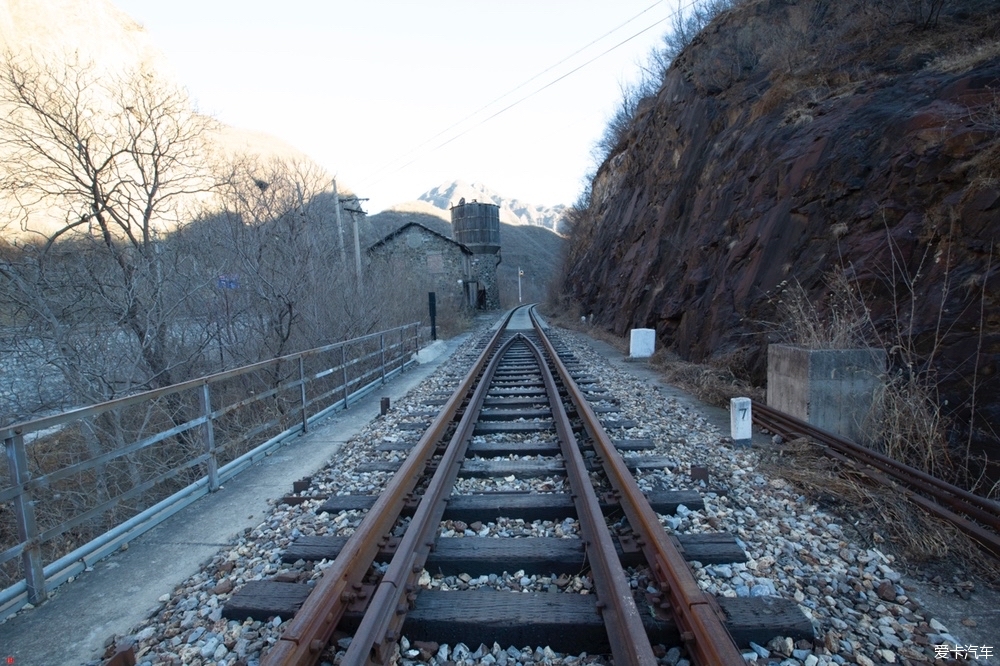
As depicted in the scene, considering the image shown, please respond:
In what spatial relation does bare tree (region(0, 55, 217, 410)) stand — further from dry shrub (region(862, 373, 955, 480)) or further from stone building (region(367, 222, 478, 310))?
stone building (region(367, 222, 478, 310))

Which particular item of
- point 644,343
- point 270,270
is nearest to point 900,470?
point 644,343

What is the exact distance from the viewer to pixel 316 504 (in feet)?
14.6

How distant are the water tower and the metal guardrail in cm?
3675

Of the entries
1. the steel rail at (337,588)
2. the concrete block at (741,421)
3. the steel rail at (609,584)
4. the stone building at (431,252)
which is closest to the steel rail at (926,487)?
the concrete block at (741,421)

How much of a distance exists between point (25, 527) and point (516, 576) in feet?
9.49

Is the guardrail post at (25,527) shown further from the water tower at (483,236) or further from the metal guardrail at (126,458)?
the water tower at (483,236)

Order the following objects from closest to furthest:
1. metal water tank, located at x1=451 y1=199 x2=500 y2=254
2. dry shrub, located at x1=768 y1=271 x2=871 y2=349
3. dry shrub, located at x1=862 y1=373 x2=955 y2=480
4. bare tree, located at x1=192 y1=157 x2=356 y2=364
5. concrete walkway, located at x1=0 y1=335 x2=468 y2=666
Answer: concrete walkway, located at x1=0 y1=335 x2=468 y2=666 < dry shrub, located at x1=862 y1=373 x2=955 y2=480 < dry shrub, located at x1=768 y1=271 x2=871 y2=349 < bare tree, located at x1=192 y1=157 x2=356 y2=364 < metal water tank, located at x1=451 y1=199 x2=500 y2=254

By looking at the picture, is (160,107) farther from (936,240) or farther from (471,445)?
(936,240)

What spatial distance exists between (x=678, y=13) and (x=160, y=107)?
20614mm

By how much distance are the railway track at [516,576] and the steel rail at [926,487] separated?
1.48m

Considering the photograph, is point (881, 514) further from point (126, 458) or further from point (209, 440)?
point (126, 458)

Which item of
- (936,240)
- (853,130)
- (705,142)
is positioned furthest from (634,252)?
(936,240)

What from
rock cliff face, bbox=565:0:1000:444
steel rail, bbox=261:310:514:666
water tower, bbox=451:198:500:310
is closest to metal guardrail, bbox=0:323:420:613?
steel rail, bbox=261:310:514:666

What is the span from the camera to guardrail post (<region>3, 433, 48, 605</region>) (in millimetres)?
3170
